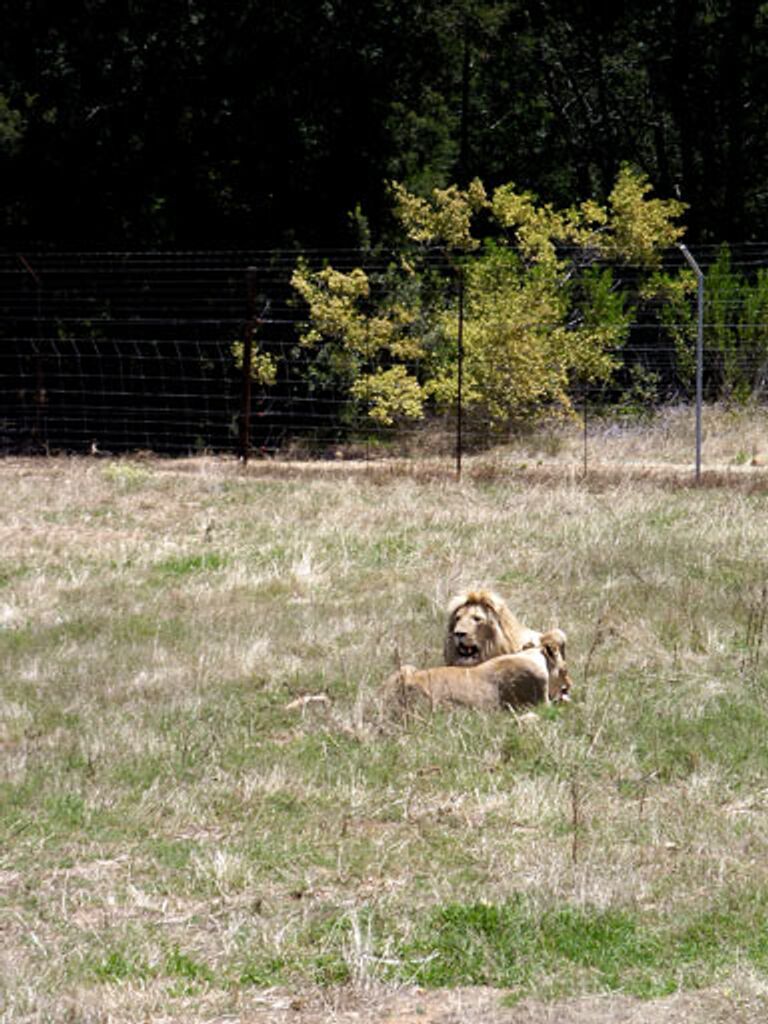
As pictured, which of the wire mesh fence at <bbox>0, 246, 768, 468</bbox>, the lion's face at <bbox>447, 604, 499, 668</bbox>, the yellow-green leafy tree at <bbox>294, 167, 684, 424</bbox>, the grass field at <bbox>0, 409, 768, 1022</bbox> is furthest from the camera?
the wire mesh fence at <bbox>0, 246, 768, 468</bbox>

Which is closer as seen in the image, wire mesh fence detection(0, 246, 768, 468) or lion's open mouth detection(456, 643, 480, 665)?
lion's open mouth detection(456, 643, 480, 665)

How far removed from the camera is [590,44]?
34.4 meters

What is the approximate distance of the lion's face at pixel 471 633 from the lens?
344 inches

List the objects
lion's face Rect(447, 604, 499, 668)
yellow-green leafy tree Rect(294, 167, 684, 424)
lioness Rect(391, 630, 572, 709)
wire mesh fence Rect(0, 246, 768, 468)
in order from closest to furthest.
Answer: lioness Rect(391, 630, 572, 709) → lion's face Rect(447, 604, 499, 668) → yellow-green leafy tree Rect(294, 167, 684, 424) → wire mesh fence Rect(0, 246, 768, 468)

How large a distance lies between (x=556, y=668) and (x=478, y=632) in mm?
481

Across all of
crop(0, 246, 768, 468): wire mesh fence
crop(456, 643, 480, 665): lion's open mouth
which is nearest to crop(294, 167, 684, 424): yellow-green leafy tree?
crop(0, 246, 768, 468): wire mesh fence

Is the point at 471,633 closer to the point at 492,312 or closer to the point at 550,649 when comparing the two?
the point at 550,649

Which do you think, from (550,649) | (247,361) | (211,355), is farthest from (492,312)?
(550,649)

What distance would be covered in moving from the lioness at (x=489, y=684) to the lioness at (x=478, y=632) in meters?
0.19

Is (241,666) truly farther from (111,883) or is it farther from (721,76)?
(721,76)

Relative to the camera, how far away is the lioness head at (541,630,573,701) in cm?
877

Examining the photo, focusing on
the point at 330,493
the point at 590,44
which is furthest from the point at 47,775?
the point at 590,44

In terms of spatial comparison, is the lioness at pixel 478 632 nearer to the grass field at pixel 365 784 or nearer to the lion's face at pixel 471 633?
the lion's face at pixel 471 633

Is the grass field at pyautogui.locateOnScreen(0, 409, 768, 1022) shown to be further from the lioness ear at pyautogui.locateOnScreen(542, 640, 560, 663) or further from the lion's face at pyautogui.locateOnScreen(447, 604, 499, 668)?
the lion's face at pyautogui.locateOnScreen(447, 604, 499, 668)
